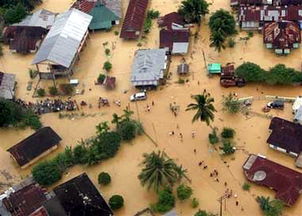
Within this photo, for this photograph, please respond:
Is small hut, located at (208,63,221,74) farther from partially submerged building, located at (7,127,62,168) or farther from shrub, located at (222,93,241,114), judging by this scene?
partially submerged building, located at (7,127,62,168)

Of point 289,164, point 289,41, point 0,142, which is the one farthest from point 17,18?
point 289,164

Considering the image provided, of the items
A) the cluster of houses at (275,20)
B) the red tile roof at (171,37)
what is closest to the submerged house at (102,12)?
the red tile roof at (171,37)

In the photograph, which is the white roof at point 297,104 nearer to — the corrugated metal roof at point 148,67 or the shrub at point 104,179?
the corrugated metal roof at point 148,67

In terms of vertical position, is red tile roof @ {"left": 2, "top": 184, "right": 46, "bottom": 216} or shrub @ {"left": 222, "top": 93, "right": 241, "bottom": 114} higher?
shrub @ {"left": 222, "top": 93, "right": 241, "bottom": 114}

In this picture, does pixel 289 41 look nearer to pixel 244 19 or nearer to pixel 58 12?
pixel 244 19

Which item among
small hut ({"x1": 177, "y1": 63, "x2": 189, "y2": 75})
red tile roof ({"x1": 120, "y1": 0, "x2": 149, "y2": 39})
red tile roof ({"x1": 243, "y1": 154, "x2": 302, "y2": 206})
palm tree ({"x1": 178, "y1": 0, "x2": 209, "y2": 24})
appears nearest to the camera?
red tile roof ({"x1": 243, "y1": 154, "x2": 302, "y2": 206})

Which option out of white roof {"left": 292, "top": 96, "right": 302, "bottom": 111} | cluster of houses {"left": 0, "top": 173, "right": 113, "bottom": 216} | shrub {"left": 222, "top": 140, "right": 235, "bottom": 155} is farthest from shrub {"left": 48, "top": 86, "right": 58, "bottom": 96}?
white roof {"left": 292, "top": 96, "right": 302, "bottom": 111}
